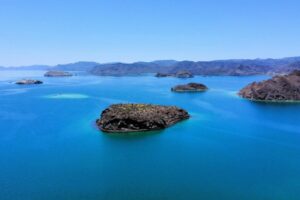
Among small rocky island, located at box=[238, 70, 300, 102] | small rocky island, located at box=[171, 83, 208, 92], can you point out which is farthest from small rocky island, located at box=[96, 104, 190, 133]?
small rocky island, located at box=[171, 83, 208, 92]

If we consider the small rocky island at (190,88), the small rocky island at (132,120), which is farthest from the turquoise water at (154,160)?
the small rocky island at (190,88)

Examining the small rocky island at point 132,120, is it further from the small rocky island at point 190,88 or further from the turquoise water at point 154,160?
the small rocky island at point 190,88

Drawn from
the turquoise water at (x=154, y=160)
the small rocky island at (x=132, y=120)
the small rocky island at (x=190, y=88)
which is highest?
the small rocky island at (x=132, y=120)

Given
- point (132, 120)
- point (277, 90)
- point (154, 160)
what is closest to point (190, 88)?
point (277, 90)

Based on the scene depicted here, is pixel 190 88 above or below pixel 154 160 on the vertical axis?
below

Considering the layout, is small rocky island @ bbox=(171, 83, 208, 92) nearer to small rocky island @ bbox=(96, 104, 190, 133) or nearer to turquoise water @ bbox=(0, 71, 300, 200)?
turquoise water @ bbox=(0, 71, 300, 200)

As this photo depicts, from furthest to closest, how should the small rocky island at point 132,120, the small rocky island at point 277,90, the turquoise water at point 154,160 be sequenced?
the small rocky island at point 277,90 → the small rocky island at point 132,120 → the turquoise water at point 154,160

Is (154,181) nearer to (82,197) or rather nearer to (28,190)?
(82,197)

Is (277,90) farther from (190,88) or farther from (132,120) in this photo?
(132,120)

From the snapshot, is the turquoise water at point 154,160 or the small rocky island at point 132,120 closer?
the turquoise water at point 154,160

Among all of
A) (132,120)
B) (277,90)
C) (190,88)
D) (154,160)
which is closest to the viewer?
(154,160)
